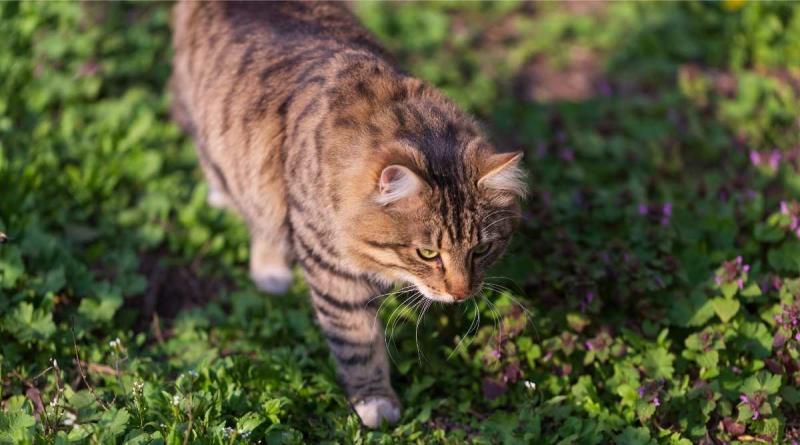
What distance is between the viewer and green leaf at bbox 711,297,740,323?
11.6 ft

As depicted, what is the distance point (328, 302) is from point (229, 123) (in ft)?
3.26

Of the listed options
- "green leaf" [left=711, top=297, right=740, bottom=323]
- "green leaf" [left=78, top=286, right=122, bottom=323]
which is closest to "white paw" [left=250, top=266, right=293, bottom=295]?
"green leaf" [left=78, top=286, right=122, bottom=323]

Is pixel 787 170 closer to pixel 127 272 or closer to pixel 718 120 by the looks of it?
pixel 718 120

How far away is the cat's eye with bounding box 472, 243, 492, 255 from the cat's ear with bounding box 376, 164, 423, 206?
34 cm

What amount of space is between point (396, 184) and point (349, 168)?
0.80 ft

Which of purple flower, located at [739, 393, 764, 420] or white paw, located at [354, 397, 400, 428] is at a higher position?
purple flower, located at [739, 393, 764, 420]

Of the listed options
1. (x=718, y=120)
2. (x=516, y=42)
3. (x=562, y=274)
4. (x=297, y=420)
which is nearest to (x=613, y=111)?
(x=718, y=120)

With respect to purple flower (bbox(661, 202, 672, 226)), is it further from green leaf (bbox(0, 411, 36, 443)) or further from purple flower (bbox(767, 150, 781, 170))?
green leaf (bbox(0, 411, 36, 443))

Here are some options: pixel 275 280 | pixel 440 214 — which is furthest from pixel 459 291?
pixel 275 280

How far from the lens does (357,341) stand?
3449 millimetres

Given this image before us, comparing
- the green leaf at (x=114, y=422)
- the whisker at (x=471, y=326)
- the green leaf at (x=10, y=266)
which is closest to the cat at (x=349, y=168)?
the whisker at (x=471, y=326)

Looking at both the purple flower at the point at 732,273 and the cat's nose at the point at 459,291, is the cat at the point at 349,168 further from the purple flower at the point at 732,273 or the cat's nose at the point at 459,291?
the purple flower at the point at 732,273

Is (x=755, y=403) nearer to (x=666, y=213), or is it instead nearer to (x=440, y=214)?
(x=666, y=213)

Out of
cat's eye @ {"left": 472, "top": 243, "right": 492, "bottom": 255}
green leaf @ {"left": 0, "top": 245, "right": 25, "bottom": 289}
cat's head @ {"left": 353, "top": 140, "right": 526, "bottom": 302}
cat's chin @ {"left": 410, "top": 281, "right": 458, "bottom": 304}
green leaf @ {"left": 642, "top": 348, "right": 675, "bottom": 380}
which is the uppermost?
cat's head @ {"left": 353, "top": 140, "right": 526, "bottom": 302}
